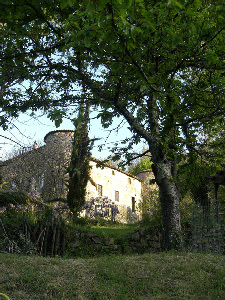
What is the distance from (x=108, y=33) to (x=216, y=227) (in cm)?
718

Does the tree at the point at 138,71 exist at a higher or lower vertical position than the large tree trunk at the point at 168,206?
higher

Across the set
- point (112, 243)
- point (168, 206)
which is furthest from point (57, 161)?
point (168, 206)

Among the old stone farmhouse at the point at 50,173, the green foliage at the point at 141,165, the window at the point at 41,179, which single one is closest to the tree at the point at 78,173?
the old stone farmhouse at the point at 50,173

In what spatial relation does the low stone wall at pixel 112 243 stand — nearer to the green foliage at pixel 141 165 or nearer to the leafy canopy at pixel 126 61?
the leafy canopy at pixel 126 61

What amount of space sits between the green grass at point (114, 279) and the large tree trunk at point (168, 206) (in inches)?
72.2

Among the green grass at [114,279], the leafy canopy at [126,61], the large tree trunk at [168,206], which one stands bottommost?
the green grass at [114,279]

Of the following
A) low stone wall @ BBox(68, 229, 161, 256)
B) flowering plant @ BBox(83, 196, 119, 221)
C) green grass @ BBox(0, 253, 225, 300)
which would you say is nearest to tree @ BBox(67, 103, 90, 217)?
flowering plant @ BBox(83, 196, 119, 221)

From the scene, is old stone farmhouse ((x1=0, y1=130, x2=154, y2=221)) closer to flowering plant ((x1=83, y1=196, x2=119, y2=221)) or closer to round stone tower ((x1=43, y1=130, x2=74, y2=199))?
round stone tower ((x1=43, y1=130, x2=74, y2=199))

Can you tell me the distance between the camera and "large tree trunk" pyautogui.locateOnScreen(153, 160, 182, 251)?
8.27m

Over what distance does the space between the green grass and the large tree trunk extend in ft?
6.01

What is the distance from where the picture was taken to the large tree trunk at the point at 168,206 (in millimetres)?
8266

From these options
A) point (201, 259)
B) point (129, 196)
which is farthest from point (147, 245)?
point (129, 196)

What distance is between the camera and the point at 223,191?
1745cm

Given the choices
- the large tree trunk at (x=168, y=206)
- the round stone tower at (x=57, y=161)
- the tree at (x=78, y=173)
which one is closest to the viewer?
the large tree trunk at (x=168, y=206)
